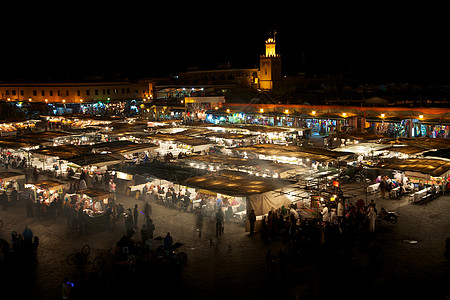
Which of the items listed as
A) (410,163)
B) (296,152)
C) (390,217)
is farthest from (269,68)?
(390,217)

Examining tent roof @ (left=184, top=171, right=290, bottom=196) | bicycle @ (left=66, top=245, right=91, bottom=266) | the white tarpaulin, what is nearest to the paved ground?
bicycle @ (left=66, top=245, right=91, bottom=266)

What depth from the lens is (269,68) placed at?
197 ft

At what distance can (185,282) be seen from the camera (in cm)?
916

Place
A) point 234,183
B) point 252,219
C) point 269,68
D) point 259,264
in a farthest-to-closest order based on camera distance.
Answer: point 269,68
point 234,183
point 252,219
point 259,264

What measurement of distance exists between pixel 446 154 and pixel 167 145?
13385 millimetres

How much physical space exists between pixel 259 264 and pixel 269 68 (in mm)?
52127

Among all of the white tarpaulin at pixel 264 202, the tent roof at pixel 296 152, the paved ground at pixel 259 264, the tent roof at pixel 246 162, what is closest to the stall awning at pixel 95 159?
the tent roof at pixel 246 162

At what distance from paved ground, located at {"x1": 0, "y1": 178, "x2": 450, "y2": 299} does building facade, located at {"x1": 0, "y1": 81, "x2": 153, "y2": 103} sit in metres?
48.6

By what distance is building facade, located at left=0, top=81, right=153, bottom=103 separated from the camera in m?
58.8

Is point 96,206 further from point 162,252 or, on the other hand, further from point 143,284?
point 143,284

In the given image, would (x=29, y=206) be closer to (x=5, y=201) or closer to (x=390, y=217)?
(x=5, y=201)

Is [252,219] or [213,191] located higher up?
[213,191]

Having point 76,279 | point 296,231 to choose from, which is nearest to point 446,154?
point 296,231

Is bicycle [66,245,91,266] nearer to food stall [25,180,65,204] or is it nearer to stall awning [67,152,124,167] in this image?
food stall [25,180,65,204]
